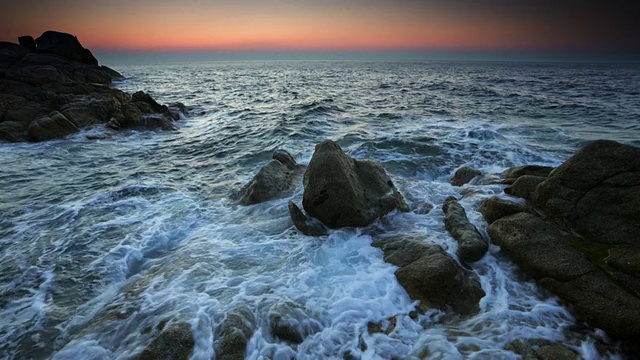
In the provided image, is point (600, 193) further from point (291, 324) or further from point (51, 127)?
point (51, 127)

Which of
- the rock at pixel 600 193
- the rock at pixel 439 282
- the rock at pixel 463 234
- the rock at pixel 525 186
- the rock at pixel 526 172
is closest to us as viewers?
the rock at pixel 439 282

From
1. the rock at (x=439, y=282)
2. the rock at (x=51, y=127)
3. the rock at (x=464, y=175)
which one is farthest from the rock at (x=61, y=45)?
the rock at (x=439, y=282)

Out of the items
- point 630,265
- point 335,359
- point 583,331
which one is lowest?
point 335,359

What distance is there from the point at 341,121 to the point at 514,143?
10508 millimetres

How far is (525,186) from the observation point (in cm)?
820

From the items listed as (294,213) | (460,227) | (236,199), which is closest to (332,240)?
(294,213)

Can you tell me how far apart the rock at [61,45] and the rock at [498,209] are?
63.7 metres

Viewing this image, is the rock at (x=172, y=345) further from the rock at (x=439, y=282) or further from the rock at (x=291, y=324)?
the rock at (x=439, y=282)

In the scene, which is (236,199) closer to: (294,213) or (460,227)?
(294,213)

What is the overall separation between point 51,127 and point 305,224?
1831 centimetres

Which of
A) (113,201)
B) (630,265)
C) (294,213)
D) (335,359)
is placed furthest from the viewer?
(113,201)

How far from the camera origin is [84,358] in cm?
467

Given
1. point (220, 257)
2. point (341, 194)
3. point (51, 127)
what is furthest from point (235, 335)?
point (51, 127)

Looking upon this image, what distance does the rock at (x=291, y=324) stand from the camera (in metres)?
4.91
